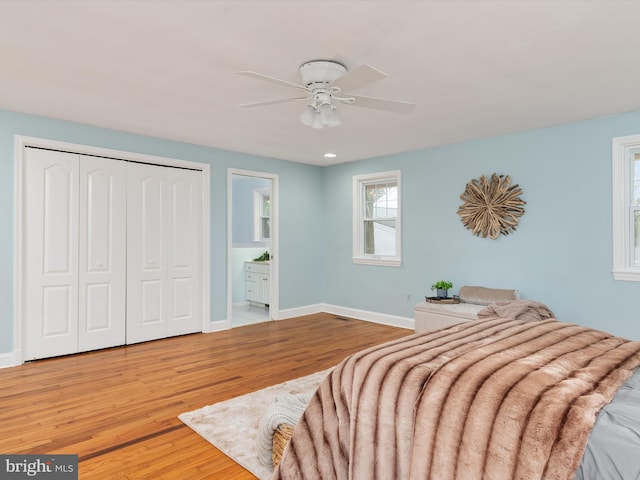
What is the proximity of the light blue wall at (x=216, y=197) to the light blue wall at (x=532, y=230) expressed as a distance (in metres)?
1.12

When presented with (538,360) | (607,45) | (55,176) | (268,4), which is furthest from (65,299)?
(607,45)

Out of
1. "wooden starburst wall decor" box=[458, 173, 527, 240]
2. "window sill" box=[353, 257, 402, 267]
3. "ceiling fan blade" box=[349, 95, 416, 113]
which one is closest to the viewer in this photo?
"ceiling fan blade" box=[349, 95, 416, 113]

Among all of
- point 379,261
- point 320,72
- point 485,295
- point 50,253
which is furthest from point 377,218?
point 50,253

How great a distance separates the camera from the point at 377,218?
6.21 m

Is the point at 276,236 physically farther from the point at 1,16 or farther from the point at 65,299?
the point at 1,16

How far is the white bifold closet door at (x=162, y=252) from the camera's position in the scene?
4.77 meters

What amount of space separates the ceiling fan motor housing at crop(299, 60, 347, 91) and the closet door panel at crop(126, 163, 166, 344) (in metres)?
2.88

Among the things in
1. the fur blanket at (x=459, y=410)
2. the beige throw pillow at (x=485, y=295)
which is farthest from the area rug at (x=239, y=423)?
the beige throw pillow at (x=485, y=295)

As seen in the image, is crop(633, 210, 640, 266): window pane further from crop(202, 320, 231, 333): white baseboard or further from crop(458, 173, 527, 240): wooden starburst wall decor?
crop(202, 320, 231, 333): white baseboard

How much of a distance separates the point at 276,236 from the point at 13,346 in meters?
3.46

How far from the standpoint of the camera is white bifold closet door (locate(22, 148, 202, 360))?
411 cm

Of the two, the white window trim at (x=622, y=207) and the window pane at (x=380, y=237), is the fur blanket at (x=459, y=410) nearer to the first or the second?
the white window trim at (x=622, y=207)

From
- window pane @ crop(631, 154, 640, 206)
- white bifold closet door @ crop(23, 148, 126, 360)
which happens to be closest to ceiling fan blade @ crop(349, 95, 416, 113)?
window pane @ crop(631, 154, 640, 206)

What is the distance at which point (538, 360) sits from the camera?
5.91 feet
